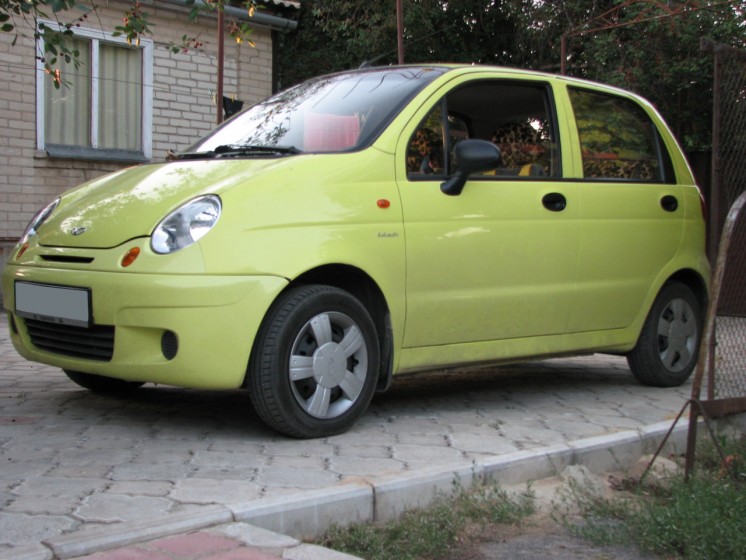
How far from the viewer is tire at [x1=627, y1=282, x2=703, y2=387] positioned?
6.38 metres

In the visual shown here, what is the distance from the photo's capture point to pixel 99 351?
4652mm

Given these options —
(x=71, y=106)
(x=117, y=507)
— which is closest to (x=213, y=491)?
(x=117, y=507)

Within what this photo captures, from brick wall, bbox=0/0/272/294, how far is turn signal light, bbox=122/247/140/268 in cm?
842

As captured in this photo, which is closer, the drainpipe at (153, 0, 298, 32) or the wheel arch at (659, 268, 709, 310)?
the wheel arch at (659, 268, 709, 310)

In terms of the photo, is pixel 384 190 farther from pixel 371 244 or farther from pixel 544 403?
pixel 544 403

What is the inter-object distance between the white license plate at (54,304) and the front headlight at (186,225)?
0.43m

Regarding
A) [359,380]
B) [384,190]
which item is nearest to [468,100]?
[384,190]

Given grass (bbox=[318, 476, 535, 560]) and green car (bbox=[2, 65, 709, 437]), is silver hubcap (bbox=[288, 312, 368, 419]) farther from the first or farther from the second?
grass (bbox=[318, 476, 535, 560])

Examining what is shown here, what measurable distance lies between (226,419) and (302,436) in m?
0.68

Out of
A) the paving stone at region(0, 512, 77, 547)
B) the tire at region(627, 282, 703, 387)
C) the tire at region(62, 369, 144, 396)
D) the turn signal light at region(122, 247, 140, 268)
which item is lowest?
the paving stone at region(0, 512, 77, 547)

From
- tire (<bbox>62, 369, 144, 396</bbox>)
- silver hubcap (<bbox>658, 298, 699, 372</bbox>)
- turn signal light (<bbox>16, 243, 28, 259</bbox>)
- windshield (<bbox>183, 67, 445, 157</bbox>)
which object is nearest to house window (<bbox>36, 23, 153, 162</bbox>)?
tire (<bbox>62, 369, 144, 396</bbox>)

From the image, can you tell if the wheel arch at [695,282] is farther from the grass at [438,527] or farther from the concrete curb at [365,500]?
the grass at [438,527]

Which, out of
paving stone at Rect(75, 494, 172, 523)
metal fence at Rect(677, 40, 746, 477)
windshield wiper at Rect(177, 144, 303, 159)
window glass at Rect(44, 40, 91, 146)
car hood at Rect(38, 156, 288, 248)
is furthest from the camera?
window glass at Rect(44, 40, 91, 146)

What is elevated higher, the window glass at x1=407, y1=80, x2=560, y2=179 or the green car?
the window glass at x1=407, y1=80, x2=560, y2=179
